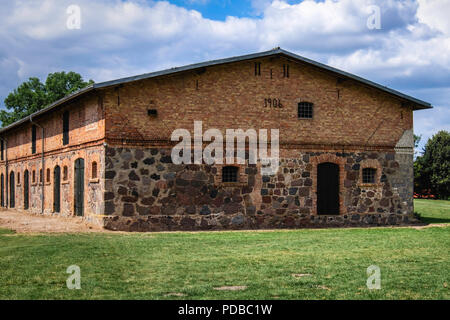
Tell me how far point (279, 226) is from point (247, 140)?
3.52 metres

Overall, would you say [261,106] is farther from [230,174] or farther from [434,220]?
[434,220]

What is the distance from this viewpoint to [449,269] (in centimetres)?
958

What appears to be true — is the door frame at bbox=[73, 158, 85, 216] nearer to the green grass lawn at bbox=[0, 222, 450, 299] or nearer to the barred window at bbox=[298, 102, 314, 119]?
the green grass lawn at bbox=[0, 222, 450, 299]

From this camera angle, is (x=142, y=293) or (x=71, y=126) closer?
(x=142, y=293)

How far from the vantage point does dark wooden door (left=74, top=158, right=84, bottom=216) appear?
20172 mm

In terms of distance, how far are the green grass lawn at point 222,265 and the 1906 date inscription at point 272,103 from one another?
5.92 metres

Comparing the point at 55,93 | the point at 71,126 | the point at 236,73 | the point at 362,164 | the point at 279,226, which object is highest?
the point at 55,93

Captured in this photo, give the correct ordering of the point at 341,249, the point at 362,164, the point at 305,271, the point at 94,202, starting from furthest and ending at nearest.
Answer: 1. the point at 362,164
2. the point at 94,202
3. the point at 341,249
4. the point at 305,271

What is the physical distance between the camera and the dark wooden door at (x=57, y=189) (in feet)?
76.6

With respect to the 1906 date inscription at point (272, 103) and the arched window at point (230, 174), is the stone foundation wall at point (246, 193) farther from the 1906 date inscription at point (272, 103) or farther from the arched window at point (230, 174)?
the 1906 date inscription at point (272, 103)

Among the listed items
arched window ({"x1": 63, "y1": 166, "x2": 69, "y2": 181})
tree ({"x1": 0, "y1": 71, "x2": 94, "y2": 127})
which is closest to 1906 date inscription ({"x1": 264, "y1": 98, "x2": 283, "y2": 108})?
arched window ({"x1": 63, "y1": 166, "x2": 69, "y2": 181})

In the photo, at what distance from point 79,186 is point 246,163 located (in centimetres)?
687
